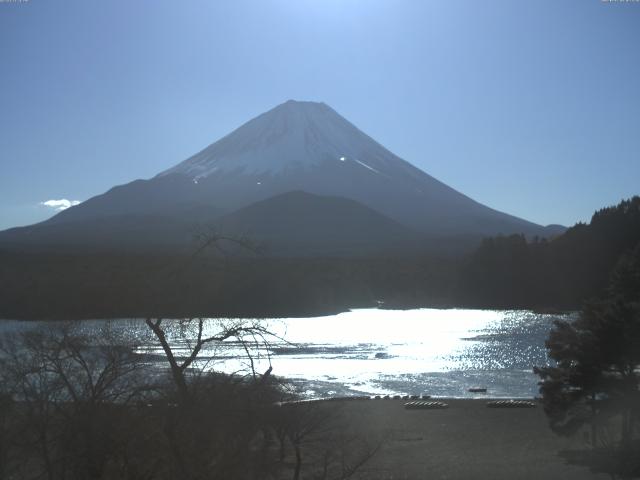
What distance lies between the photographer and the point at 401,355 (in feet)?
88.8

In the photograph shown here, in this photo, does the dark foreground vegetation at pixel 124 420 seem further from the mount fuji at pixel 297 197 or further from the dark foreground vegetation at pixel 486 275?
the mount fuji at pixel 297 197

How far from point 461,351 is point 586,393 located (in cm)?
1689

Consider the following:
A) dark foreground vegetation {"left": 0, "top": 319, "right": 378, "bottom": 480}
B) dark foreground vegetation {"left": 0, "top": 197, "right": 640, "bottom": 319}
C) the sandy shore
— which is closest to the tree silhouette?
the sandy shore

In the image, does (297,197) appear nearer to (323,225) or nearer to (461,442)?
(323,225)

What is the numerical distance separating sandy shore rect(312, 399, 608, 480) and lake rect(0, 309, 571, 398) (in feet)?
5.89

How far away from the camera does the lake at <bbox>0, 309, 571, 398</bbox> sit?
19.0m

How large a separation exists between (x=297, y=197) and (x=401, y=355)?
58985 mm

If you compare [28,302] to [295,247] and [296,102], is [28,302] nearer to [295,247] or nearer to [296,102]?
[295,247]

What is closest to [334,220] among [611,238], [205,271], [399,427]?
[611,238]

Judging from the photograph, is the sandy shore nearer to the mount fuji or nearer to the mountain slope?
the mount fuji

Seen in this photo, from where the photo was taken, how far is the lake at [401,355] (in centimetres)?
1897

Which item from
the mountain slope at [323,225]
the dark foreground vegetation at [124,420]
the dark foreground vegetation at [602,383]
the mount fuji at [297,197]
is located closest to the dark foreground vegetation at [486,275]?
the mountain slope at [323,225]

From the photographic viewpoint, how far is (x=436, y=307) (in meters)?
53.9

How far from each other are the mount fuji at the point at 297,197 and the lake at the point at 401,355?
24537 mm
